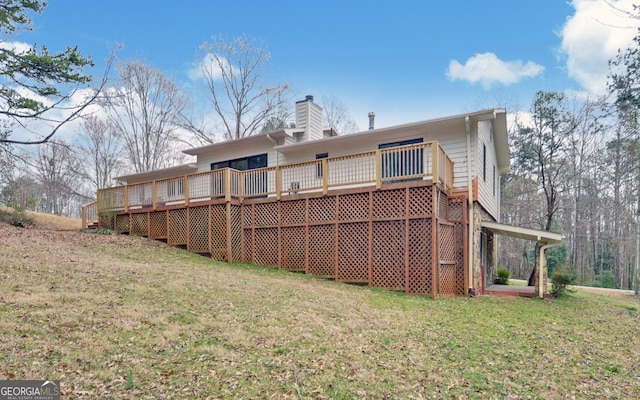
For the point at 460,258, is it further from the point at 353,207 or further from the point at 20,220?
the point at 20,220

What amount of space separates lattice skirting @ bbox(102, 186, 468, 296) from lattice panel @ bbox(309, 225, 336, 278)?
0.10 feet

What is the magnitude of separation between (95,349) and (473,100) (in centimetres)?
→ 2722

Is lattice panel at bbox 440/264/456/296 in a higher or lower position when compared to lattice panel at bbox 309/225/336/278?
lower

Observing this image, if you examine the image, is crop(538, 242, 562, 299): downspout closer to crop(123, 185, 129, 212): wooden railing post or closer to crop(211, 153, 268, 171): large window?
crop(211, 153, 268, 171): large window

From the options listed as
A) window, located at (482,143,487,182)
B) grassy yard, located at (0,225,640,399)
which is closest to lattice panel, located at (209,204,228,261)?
grassy yard, located at (0,225,640,399)

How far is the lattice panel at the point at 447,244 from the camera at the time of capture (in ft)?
34.3

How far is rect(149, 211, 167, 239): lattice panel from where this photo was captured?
1420 centimetres

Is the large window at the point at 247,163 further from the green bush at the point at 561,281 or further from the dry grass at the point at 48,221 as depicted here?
the green bush at the point at 561,281

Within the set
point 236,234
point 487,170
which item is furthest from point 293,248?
point 487,170

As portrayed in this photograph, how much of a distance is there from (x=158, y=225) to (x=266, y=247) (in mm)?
4986

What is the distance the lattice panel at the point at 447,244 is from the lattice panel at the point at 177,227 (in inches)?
356

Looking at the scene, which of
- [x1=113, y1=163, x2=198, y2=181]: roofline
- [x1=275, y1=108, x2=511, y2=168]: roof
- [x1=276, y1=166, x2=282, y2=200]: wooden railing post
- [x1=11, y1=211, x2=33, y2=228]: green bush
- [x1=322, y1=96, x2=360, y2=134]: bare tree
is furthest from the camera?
[x1=322, y1=96, x2=360, y2=134]: bare tree

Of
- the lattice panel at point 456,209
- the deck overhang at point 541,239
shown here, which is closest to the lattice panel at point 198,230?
the lattice panel at point 456,209

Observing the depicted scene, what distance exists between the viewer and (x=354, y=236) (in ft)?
36.3
